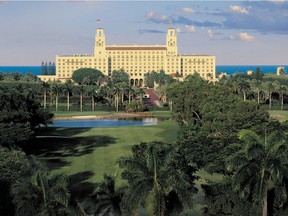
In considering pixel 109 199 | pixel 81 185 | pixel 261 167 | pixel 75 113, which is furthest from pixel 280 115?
pixel 109 199

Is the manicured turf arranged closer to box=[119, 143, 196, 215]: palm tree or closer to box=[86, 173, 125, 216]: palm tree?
box=[86, 173, 125, 216]: palm tree

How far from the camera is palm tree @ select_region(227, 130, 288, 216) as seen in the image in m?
28.4

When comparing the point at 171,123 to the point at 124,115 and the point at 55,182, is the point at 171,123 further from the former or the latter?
the point at 55,182

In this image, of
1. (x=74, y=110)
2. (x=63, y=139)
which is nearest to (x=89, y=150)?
(x=63, y=139)

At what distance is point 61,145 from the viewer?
2650 inches

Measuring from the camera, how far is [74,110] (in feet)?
438

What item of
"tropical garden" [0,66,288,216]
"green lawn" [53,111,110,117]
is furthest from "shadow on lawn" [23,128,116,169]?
"green lawn" [53,111,110,117]

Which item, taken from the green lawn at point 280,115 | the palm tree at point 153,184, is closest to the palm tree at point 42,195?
the palm tree at point 153,184

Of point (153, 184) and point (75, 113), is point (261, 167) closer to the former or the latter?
point (153, 184)

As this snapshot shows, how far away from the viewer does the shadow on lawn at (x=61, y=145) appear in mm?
57594

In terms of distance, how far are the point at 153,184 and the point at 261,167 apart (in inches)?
219

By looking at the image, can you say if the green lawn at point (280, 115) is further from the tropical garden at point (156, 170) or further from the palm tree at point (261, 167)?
the palm tree at point (261, 167)

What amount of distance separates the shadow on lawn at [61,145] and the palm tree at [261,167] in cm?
2670

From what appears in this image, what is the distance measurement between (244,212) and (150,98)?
5750 inches
